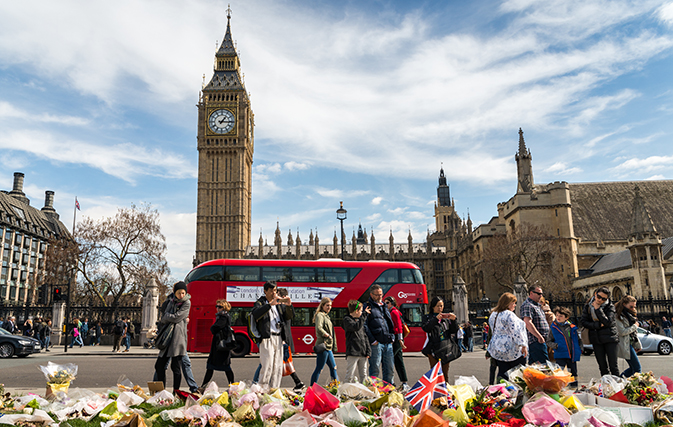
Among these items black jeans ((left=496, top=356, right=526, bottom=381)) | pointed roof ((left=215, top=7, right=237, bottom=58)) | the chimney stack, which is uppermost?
pointed roof ((left=215, top=7, right=237, bottom=58))

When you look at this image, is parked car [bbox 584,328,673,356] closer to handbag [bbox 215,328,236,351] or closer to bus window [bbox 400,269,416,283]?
bus window [bbox 400,269,416,283]

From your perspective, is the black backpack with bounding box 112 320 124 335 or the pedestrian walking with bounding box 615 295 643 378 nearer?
the pedestrian walking with bounding box 615 295 643 378

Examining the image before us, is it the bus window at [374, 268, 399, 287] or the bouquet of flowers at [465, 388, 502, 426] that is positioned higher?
the bus window at [374, 268, 399, 287]

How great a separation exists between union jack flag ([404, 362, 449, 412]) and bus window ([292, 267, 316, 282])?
13.5m

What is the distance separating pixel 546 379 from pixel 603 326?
150 inches

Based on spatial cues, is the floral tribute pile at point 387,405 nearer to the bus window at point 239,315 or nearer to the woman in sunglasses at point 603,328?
the woman in sunglasses at point 603,328

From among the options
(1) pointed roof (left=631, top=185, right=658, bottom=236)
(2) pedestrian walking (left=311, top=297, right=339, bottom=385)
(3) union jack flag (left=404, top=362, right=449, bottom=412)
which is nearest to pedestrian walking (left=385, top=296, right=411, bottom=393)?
(2) pedestrian walking (left=311, top=297, right=339, bottom=385)

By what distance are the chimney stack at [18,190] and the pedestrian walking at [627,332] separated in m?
87.3

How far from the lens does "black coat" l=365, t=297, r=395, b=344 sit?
728 centimetres

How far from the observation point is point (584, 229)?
49844 millimetres

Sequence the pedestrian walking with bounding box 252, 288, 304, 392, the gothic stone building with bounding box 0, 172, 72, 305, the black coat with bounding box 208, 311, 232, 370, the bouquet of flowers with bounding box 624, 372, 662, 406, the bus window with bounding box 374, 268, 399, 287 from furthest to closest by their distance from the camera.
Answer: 1. the gothic stone building with bounding box 0, 172, 72, 305
2. the bus window with bounding box 374, 268, 399, 287
3. the black coat with bounding box 208, 311, 232, 370
4. the pedestrian walking with bounding box 252, 288, 304, 392
5. the bouquet of flowers with bounding box 624, 372, 662, 406

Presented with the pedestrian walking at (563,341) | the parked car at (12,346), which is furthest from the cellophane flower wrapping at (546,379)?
the parked car at (12,346)

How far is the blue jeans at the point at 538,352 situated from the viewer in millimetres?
7349

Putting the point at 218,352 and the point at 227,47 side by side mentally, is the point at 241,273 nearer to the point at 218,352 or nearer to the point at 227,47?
the point at 218,352
